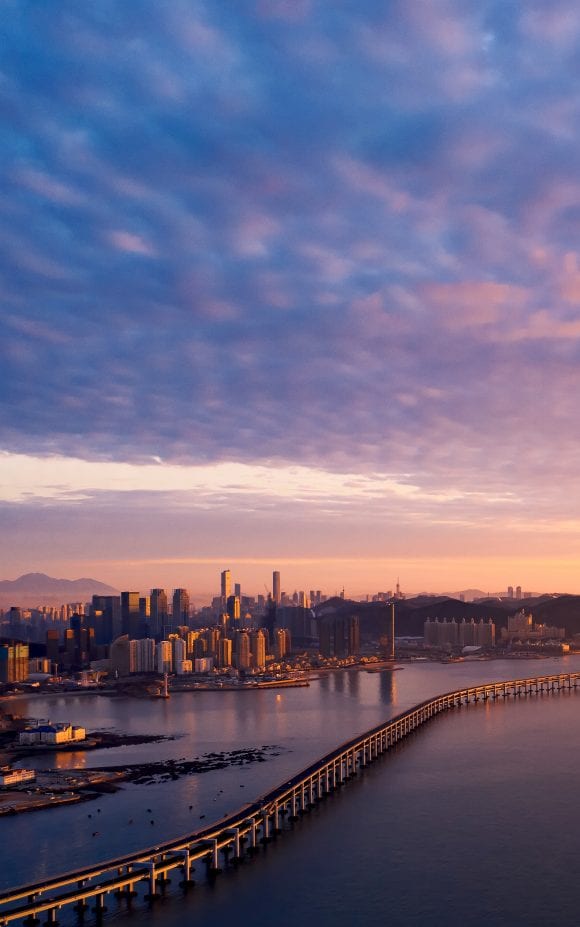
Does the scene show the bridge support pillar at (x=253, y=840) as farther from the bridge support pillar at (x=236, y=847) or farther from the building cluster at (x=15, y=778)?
the building cluster at (x=15, y=778)

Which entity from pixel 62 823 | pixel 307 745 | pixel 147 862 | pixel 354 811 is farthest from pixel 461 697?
pixel 147 862

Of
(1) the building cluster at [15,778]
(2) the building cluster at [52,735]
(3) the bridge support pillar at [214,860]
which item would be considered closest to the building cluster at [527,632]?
(2) the building cluster at [52,735]

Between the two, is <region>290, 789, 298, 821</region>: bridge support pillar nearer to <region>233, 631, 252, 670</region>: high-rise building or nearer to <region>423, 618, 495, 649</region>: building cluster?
<region>233, 631, 252, 670</region>: high-rise building

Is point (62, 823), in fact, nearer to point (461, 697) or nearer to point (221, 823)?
point (221, 823)

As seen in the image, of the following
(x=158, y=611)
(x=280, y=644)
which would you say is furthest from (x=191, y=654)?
(x=158, y=611)

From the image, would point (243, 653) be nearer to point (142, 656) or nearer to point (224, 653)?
point (224, 653)

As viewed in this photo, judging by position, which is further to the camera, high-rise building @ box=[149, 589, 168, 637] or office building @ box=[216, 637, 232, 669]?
high-rise building @ box=[149, 589, 168, 637]

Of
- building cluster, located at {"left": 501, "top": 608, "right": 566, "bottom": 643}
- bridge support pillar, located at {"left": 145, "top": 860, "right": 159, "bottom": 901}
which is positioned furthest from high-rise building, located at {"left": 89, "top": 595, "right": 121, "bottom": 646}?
bridge support pillar, located at {"left": 145, "top": 860, "right": 159, "bottom": 901}
